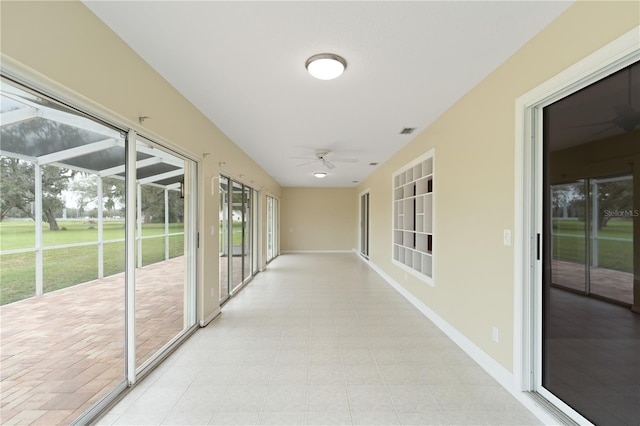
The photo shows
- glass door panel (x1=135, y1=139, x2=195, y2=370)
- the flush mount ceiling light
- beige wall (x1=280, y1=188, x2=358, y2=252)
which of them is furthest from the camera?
beige wall (x1=280, y1=188, x2=358, y2=252)

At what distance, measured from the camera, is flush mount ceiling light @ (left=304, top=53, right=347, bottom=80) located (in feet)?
7.25

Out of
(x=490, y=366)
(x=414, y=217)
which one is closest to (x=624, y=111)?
(x=490, y=366)

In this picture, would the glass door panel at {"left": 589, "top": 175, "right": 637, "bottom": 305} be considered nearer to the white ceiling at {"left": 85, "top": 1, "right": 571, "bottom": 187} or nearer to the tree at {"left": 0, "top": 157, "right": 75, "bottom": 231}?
the white ceiling at {"left": 85, "top": 1, "right": 571, "bottom": 187}

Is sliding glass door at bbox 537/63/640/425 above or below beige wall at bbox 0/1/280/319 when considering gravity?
below

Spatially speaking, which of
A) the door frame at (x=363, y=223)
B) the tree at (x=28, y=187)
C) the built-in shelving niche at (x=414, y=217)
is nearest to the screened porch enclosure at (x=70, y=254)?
the tree at (x=28, y=187)

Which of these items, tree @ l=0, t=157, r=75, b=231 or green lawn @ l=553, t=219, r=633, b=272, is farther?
tree @ l=0, t=157, r=75, b=231

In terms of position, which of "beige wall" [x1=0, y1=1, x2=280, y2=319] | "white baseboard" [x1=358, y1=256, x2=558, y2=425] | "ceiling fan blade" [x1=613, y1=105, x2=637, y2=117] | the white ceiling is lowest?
"white baseboard" [x1=358, y1=256, x2=558, y2=425]

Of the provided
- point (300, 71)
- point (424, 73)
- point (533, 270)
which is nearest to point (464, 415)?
point (533, 270)

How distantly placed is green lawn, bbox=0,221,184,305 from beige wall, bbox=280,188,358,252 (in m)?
8.90

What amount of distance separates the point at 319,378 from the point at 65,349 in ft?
7.76

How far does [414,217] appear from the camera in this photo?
5156mm

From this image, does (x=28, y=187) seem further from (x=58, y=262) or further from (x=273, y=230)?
(x=273, y=230)

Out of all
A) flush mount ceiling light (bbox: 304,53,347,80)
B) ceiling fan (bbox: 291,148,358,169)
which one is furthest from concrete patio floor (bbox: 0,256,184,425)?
ceiling fan (bbox: 291,148,358,169)

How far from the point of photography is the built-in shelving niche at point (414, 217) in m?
4.30
